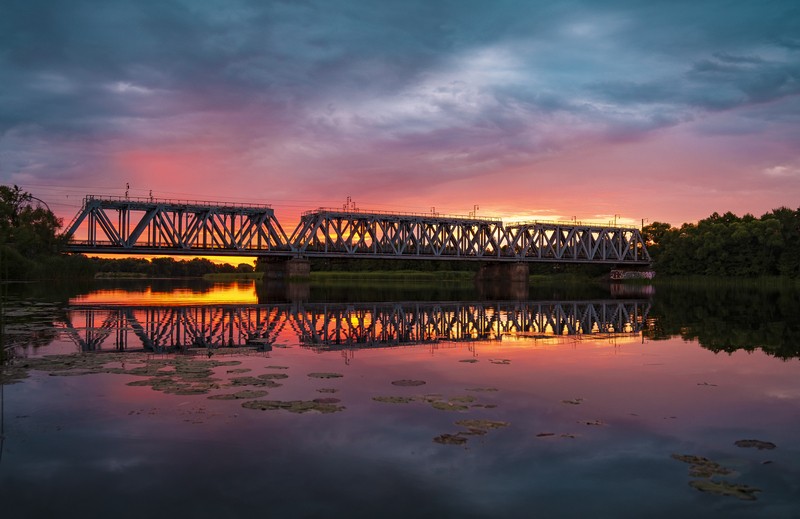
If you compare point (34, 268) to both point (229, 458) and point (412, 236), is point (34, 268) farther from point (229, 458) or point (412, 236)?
point (229, 458)

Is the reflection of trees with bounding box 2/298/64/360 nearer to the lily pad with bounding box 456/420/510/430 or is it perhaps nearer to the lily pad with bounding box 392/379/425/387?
the lily pad with bounding box 392/379/425/387

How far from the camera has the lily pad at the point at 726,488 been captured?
7.75 meters

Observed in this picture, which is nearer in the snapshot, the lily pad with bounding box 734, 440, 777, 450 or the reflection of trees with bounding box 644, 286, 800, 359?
the lily pad with bounding box 734, 440, 777, 450

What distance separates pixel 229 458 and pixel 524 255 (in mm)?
139512

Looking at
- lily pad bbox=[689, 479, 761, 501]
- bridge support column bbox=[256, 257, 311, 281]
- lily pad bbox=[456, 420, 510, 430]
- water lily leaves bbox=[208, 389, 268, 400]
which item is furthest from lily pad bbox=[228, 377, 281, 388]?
bridge support column bbox=[256, 257, 311, 281]

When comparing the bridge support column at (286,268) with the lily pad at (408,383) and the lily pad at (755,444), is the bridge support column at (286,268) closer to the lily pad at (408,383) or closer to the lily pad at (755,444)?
the lily pad at (408,383)

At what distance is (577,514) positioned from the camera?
7223 mm

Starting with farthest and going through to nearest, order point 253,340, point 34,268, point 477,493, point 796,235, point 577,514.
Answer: point 796,235
point 34,268
point 253,340
point 477,493
point 577,514

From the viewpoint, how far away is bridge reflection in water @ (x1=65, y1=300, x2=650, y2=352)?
23125 millimetres

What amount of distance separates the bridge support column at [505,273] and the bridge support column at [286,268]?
4645cm

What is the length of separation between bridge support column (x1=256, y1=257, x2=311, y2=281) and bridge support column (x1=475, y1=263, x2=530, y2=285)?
46.5m

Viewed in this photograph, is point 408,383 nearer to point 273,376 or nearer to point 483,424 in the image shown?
point 273,376

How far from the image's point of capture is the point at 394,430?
34.6ft

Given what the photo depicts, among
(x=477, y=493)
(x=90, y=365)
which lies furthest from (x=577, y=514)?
(x=90, y=365)
